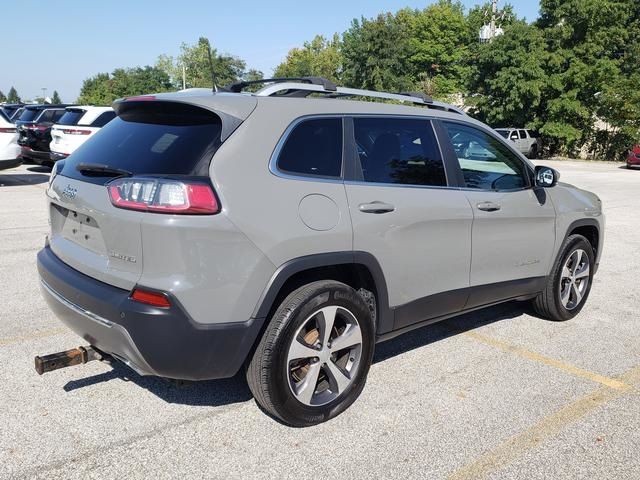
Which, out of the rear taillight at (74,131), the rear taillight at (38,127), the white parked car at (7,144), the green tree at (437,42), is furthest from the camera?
the green tree at (437,42)

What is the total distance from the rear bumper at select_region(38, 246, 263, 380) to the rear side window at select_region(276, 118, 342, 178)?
84 centimetres

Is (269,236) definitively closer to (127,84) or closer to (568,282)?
(568,282)

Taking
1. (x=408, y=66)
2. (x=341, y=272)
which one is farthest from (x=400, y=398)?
(x=408, y=66)

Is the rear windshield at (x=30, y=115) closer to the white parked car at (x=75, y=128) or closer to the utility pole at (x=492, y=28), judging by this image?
the white parked car at (x=75, y=128)

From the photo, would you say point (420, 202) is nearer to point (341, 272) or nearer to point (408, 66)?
point (341, 272)

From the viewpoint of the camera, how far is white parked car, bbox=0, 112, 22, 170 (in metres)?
A: 12.2

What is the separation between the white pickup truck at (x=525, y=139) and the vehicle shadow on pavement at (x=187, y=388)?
28.2 meters

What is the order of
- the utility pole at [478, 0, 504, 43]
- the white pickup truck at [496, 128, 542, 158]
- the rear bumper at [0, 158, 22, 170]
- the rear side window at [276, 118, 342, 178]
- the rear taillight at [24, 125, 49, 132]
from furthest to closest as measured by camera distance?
the utility pole at [478, 0, 504, 43] < the white pickup truck at [496, 128, 542, 158] < the rear taillight at [24, 125, 49, 132] < the rear bumper at [0, 158, 22, 170] < the rear side window at [276, 118, 342, 178]

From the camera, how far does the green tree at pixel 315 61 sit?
244 feet

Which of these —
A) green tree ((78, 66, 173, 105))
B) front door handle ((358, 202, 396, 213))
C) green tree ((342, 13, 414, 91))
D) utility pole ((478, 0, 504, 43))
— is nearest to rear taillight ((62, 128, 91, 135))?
front door handle ((358, 202, 396, 213))

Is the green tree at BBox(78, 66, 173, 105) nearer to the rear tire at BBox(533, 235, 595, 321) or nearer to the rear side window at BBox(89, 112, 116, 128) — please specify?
the rear side window at BBox(89, 112, 116, 128)

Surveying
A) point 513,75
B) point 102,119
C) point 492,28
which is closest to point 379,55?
point 492,28

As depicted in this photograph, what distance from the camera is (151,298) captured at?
267 centimetres

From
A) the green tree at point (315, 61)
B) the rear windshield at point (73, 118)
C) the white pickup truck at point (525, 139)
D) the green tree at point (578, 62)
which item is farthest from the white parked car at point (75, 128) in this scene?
the green tree at point (315, 61)
